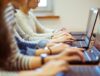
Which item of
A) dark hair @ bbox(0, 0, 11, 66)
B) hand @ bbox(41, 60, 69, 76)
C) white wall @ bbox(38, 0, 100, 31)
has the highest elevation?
dark hair @ bbox(0, 0, 11, 66)

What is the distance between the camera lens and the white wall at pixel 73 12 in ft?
9.53

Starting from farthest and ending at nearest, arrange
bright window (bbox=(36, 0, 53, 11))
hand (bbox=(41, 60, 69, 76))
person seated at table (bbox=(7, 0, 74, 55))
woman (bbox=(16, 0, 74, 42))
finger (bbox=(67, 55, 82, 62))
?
bright window (bbox=(36, 0, 53, 11)) < woman (bbox=(16, 0, 74, 42)) < person seated at table (bbox=(7, 0, 74, 55)) < finger (bbox=(67, 55, 82, 62)) < hand (bbox=(41, 60, 69, 76))

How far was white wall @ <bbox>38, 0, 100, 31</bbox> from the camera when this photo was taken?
2.91m

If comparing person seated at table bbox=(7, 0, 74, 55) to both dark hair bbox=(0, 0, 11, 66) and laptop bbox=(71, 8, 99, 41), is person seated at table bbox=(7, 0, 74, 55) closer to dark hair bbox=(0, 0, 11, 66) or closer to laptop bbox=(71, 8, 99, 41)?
laptop bbox=(71, 8, 99, 41)

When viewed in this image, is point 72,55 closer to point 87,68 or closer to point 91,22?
point 87,68

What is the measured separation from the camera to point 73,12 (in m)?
2.94

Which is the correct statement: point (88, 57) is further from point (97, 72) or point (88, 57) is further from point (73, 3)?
point (73, 3)

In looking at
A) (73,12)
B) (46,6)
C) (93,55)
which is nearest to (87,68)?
(93,55)

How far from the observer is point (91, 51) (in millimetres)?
1495

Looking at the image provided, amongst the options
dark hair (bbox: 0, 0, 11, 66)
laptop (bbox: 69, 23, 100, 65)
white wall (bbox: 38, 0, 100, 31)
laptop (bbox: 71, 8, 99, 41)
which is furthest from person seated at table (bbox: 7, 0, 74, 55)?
white wall (bbox: 38, 0, 100, 31)

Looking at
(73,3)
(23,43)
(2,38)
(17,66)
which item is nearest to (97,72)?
(17,66)

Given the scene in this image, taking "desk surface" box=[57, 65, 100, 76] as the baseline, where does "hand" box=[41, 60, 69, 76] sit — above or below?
above

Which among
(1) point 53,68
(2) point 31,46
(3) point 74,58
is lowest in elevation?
(2) point 31,46

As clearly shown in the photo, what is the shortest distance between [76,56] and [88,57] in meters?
0.12
